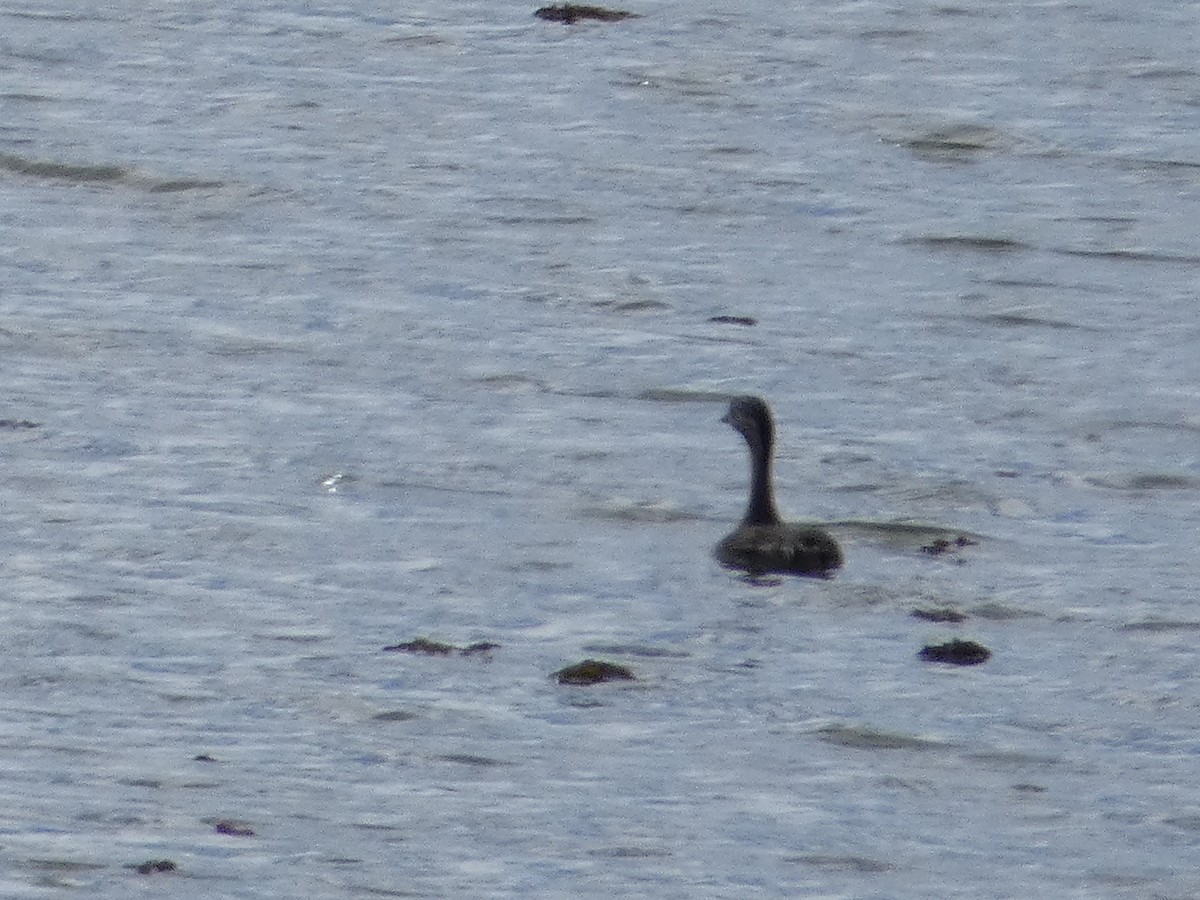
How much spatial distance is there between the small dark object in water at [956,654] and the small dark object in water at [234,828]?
10.0 feet

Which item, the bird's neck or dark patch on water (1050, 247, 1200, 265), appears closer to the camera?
the bird's neck

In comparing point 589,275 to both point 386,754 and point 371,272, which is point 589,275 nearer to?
point 371,272

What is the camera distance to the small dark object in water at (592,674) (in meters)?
12.7

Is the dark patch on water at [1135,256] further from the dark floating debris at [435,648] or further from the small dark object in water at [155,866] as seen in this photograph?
the small dark object in water at [155,866]

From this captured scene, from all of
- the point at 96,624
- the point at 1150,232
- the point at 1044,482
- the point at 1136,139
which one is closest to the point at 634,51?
the point at 1136,139

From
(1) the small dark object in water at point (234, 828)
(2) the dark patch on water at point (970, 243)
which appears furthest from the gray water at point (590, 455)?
(2) the dark patch on water at point (970, 243)

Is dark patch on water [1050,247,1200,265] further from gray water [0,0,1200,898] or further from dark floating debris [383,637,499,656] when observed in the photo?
dark floating debris [383,637,499,656]

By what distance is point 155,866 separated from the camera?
34.8 ft

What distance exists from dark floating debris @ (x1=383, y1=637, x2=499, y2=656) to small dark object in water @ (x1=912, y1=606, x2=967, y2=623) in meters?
1.67

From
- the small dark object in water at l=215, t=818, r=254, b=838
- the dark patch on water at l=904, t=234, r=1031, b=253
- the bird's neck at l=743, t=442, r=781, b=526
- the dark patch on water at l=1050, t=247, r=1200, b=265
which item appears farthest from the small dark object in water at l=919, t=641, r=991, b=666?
the dark patch on water at l=904, t=234, r=1031, b=253

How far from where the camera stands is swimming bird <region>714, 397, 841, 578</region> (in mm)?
14164

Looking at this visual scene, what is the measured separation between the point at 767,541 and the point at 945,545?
2.93 feet

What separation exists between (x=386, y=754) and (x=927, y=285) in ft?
28.0

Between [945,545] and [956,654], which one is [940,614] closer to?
[956,654]
